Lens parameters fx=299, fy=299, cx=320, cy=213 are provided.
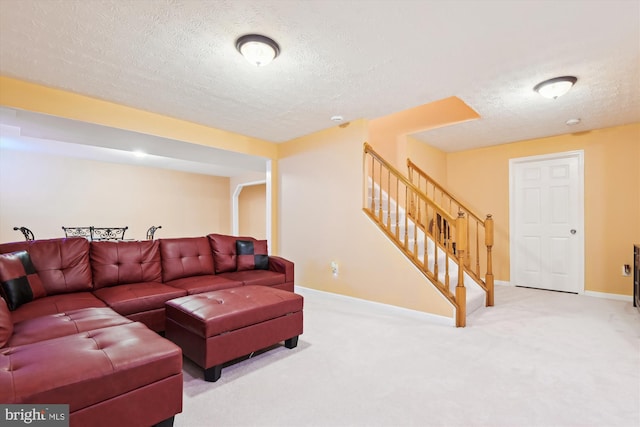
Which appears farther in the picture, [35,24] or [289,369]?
[289,369]

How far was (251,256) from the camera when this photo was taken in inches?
149

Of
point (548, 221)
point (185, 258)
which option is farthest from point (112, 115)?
point (548, 221)

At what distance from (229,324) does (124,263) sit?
1.62 metres

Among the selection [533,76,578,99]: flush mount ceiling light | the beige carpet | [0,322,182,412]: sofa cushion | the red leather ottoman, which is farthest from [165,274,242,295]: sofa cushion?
[533,76,578,99]: flush mount ceiling light

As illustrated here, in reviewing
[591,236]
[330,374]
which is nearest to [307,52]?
[330,374]

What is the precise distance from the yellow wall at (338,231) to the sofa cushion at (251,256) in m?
0.87

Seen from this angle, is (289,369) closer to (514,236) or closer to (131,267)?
(131,267)

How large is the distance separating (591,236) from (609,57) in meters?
2.93

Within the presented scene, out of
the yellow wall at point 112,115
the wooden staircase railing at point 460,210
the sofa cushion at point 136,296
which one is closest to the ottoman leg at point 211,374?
the sofa cushion at point 136,296

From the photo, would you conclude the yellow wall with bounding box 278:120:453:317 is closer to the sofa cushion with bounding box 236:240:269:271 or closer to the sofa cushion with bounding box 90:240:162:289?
the sofa cushion with bounding box 236:240:269:271

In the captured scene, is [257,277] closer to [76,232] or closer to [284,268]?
[284,268]

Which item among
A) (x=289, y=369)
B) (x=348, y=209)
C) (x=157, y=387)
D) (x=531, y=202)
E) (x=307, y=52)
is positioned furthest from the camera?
(x=531, y=202)

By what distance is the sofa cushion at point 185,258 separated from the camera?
324cm

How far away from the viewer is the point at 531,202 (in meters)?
4.75
